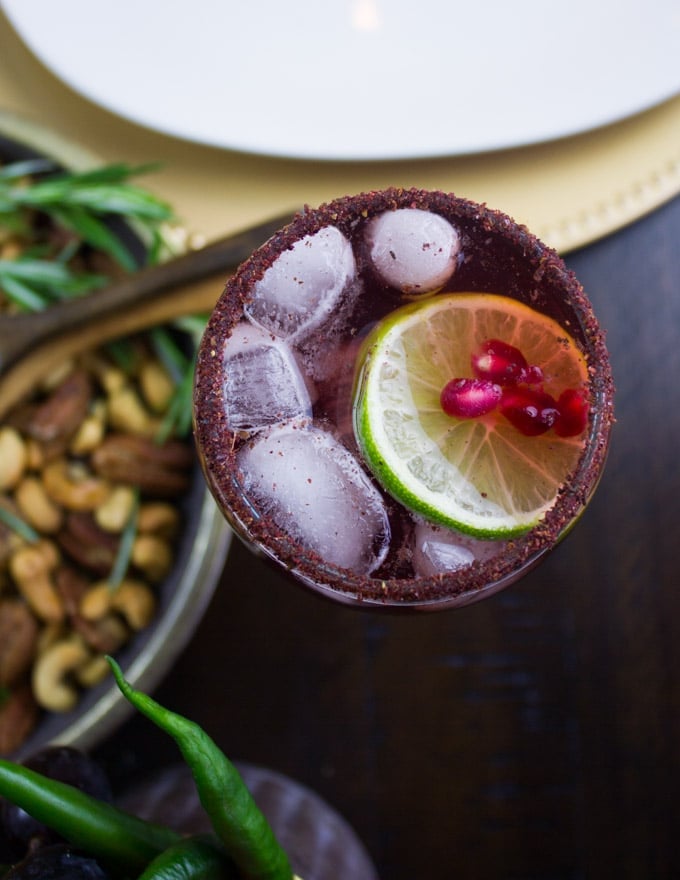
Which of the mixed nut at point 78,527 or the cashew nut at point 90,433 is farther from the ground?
the cashew nut at point 90,433

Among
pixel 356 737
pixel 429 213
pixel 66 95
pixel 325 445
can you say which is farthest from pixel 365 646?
pixel 66 95

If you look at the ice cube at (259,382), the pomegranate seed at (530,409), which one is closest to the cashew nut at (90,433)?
the ice cube at (259,382)

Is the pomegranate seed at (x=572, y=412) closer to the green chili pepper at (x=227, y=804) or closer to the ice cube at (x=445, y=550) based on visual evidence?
the ice cube at (x=445, y=550)

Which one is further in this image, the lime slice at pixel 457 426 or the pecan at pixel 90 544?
the pecan at pixel 90 544

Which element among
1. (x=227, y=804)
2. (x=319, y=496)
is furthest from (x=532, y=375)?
(x=227, y=804)

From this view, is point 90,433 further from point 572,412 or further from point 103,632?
point 572,412

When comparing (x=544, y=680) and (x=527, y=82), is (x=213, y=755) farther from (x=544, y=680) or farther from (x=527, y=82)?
(x=527, y=82)

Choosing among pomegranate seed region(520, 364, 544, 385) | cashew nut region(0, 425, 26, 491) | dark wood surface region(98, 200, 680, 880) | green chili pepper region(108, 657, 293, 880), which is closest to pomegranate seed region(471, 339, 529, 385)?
pomegranate seed region(520, 364, 544, 385)
